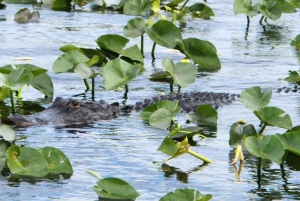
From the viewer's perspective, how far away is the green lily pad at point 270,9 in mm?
8359

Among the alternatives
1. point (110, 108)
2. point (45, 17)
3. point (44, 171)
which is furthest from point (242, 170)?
point (45, 17)

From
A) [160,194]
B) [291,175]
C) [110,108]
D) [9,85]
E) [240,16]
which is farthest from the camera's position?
[240,16]

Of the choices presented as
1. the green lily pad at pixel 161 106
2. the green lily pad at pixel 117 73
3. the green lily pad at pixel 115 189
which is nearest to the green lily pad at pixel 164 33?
the green lily pad at pixel 117 73

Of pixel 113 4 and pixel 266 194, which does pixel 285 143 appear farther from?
pixel 113 4

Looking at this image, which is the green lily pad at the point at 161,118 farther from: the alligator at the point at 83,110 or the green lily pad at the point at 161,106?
the alligator at the point at 83,110

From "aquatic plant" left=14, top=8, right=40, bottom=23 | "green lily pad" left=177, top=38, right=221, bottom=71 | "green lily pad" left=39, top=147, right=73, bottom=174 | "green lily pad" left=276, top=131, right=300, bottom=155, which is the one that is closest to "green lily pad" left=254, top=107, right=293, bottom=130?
"green lily pad" left=276, top=131, right=300, bottom=155

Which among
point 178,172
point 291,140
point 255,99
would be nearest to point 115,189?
point 178,172

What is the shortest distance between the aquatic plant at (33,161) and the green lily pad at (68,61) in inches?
73.8

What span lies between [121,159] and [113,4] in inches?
230

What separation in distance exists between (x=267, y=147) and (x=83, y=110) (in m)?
1.83

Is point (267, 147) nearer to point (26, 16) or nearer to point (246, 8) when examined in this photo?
point (246, 8)

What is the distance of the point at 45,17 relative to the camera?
912 cm

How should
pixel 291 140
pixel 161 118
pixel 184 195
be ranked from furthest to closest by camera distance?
1. pixel 161 118
2. pixel 291 140
3. pixel 184 195

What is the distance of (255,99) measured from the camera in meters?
4.58
